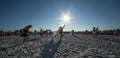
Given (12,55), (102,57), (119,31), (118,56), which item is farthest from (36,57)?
(119,31)

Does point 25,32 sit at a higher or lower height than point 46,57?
higher

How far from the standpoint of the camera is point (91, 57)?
11508mm

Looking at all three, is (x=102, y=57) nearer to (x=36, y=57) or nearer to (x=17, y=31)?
(x=36, y=57)

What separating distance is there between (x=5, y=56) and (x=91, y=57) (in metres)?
6.37

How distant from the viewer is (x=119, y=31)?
40094 millimetres

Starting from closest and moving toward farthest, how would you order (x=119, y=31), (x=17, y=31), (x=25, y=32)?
(x=25, y=32)
(x=119, y=31)
(x=17, y=31)

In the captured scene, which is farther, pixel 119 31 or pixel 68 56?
pixel 119 31

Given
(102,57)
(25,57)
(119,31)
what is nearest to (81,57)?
(102,57)

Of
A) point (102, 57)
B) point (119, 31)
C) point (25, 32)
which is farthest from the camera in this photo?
point (119, 31)

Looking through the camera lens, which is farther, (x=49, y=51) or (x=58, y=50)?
(x=58, y=50)

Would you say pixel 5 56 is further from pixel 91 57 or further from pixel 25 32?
pixel 25 32

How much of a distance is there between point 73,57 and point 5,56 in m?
5.09

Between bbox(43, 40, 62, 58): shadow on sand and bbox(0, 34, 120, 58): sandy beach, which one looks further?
bbox(43, 40, 62, 58): shadow on sand

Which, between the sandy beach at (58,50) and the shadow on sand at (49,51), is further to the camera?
the shadow on sand at (49,51)
